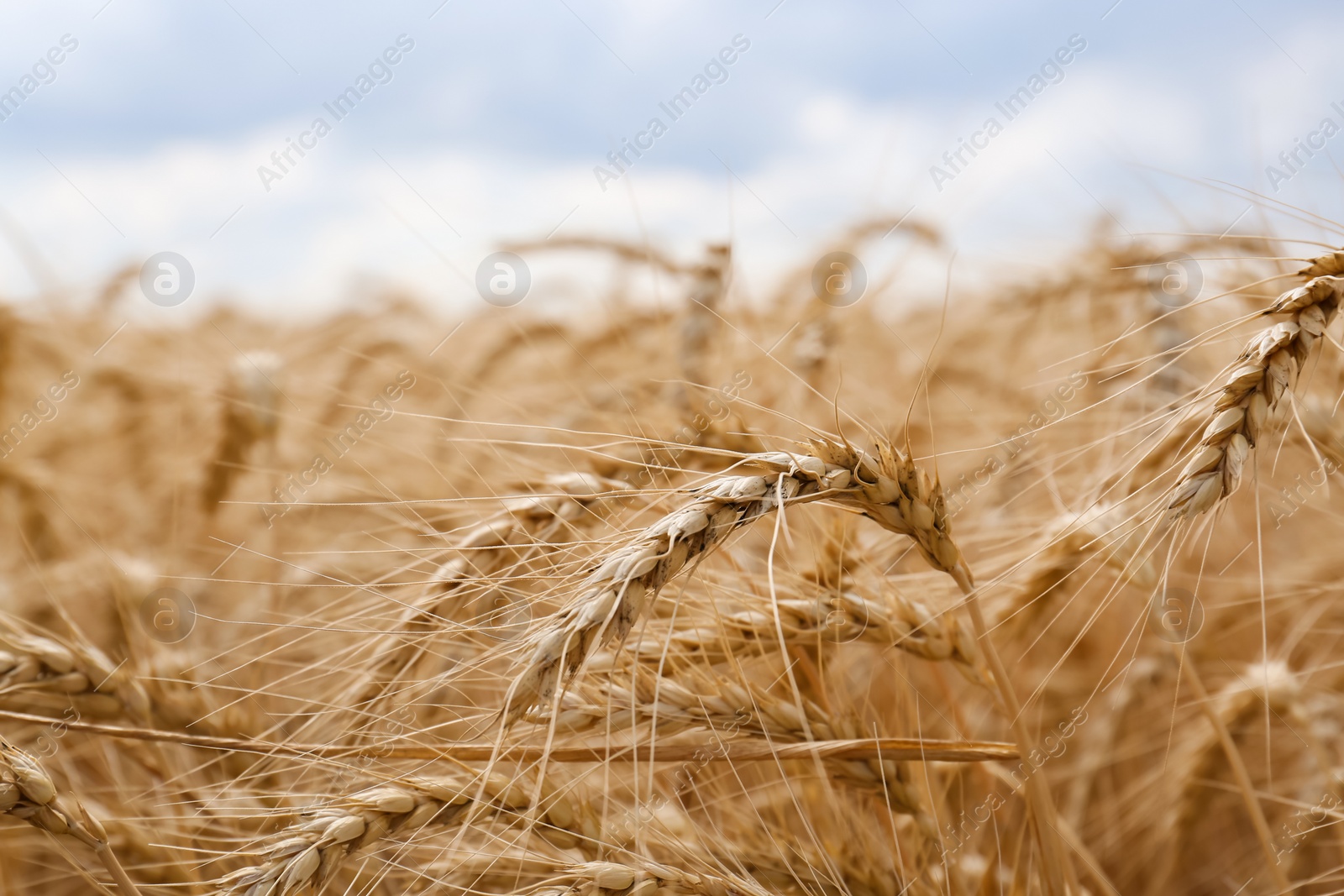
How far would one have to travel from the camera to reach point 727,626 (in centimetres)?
95

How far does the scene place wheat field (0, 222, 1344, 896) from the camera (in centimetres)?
77

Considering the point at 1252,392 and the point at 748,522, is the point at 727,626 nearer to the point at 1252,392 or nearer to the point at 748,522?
the point at 748,522

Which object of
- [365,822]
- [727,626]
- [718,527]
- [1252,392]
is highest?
[1252,392]

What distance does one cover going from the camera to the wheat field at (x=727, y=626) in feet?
2.53

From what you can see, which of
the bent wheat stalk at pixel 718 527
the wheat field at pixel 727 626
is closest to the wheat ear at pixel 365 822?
the wheat field at pixel 727 626

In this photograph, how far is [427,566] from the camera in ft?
4.20

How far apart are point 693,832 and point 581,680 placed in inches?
10.6

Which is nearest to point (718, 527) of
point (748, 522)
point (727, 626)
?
point (748, 522)

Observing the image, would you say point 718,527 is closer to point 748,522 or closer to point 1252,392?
point 748,522

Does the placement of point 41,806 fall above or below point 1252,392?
below

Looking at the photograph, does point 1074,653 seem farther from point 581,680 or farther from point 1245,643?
point 581,680

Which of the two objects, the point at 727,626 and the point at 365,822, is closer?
the point at 365,822

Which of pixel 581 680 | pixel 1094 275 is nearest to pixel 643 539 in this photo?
pixel 581 680

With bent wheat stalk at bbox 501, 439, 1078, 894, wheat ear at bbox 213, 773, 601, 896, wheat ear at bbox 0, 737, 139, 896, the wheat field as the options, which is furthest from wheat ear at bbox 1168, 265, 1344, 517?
wheat ear at bbox 0, 737, 139, 896
